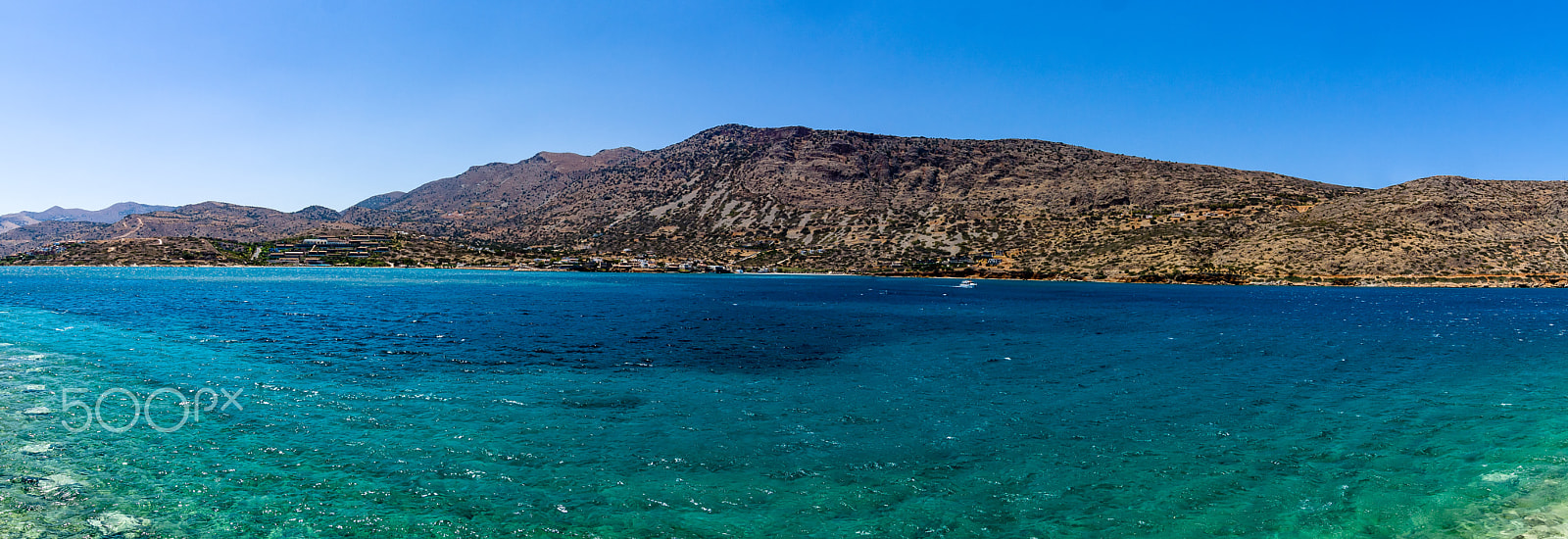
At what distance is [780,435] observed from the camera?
76.4 feet

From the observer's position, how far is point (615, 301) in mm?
89812

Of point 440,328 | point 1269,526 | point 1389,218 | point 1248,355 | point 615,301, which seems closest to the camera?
point 1269,526

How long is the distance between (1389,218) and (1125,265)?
5154 cm

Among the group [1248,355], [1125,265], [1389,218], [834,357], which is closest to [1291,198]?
[1389,218]

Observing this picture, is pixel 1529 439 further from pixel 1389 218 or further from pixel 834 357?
pixel 1389 218

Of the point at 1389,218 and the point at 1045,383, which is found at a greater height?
the point at 1389,218

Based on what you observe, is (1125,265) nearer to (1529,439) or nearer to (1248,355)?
(1248,355)

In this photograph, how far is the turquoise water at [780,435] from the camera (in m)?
15.9

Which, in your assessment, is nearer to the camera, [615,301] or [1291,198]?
[615,301]

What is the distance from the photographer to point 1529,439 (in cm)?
2358

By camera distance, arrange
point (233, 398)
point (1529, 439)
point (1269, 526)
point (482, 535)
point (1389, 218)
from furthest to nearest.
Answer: point (1389, 218) → point (233, 398) → point (1529, 439) → point (1269, 526) → point (482, 535)

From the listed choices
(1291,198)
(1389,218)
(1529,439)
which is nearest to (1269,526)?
(1529,439)

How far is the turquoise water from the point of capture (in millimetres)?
15891

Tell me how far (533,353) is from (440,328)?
1853cm
